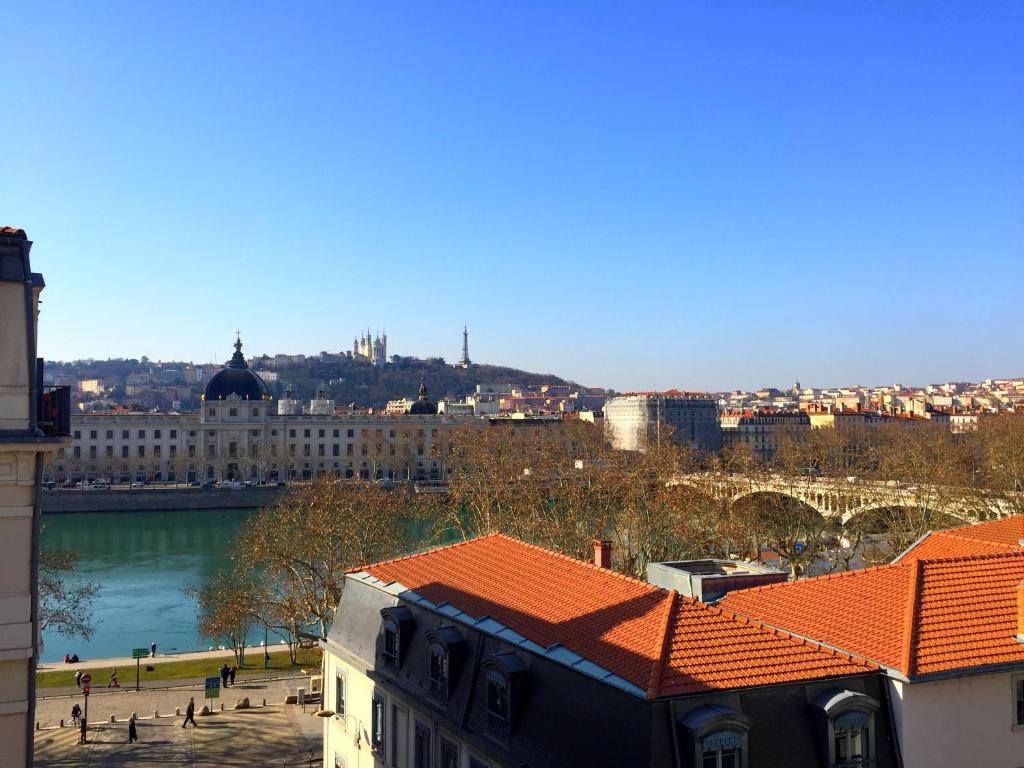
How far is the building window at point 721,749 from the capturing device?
25.1 ft

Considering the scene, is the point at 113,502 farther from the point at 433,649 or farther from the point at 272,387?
the point at 272,387

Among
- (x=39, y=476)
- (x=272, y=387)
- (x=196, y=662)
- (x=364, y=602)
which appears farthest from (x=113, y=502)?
(x=272, y=387)

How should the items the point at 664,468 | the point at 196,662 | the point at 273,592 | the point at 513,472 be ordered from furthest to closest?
the point at 513,472 → the point at 664,468 → the point at 273,592 → the point at 196,662

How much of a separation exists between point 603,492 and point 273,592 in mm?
14849

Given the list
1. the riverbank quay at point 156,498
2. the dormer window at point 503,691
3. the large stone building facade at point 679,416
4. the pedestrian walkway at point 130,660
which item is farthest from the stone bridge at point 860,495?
the large stone building facade at point 679,416

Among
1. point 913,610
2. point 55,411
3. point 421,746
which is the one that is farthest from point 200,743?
point 913,610

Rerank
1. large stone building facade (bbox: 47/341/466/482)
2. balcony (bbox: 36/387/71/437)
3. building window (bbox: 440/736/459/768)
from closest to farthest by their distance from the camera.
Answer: balcony (bbox: 36/387/71/437), building window (bbox: 440/736/459/768), large stone building facade (bbox: 47/341/466/482)

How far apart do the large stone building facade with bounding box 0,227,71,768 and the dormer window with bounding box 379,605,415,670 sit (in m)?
4.66

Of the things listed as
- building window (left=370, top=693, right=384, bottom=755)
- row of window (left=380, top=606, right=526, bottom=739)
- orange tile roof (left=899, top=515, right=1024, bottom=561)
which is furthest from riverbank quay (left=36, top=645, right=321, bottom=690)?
orange tile roof (left=899, top=515, right=1024, bottom=561)

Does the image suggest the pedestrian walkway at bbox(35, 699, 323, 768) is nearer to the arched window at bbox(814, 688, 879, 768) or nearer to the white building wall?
the arched window at bbox(814, 688, 879, 768)

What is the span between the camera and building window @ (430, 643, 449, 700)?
34.7ft

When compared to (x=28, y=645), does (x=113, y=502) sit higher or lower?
lower

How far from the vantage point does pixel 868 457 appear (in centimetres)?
7056

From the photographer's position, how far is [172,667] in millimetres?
23031
